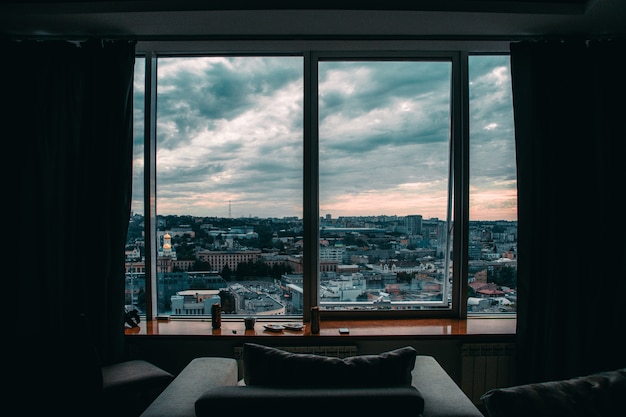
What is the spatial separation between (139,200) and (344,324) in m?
1.87

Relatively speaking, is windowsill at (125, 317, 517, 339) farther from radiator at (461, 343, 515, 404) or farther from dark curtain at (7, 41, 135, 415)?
dark curtain at (7, 41, 135, 415)

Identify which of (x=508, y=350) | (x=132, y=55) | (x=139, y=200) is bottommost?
(x=508, y=350)

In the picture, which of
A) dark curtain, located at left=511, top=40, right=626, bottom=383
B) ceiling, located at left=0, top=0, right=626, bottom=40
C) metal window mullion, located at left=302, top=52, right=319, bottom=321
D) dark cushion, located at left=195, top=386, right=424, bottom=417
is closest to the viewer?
dark cushion, located at left=195, top=386, right=424, bottom=417

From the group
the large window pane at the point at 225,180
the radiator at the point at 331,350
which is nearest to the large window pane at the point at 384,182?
the large window pane at the point at 225,180

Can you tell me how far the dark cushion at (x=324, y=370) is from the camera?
60.8 inches

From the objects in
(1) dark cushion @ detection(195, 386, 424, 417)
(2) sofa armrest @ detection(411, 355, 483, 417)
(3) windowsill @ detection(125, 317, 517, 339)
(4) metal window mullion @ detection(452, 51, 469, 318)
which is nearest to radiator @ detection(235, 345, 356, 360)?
(3) windowsill @ detection(125, 317, 517, 339)

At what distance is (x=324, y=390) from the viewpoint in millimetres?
1473

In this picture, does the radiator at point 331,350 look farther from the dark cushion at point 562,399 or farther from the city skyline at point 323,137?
the dark cushion at point 562,399

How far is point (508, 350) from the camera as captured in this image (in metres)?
2.93

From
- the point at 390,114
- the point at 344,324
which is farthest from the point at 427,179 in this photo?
the point at 344,324

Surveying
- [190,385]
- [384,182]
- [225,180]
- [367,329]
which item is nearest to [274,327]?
[367,329]

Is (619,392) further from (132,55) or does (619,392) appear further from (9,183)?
(9,183)

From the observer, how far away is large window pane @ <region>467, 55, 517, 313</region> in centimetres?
327

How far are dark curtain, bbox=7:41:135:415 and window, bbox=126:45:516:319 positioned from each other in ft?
1.19
